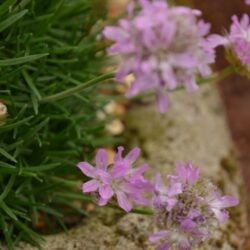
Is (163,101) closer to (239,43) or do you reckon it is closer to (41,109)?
(239,43)

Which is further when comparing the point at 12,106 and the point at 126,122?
the point at 126,122

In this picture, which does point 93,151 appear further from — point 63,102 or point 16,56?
point 16,56

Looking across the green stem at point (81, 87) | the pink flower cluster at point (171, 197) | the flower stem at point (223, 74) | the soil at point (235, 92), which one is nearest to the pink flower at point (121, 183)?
the pink flower cluster at point (171, 197)

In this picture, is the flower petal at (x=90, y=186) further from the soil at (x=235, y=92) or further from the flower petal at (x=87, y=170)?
the soil at (x=235, y=92)

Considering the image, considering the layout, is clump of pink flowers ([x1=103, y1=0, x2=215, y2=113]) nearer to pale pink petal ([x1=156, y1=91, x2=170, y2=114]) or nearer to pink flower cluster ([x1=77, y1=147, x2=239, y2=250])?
pale pink petal ([x1=156, y1=91, x2=170, y2=114])

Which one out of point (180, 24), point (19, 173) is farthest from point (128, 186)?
point (180, 24)

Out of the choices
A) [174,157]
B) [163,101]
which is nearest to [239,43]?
[163,101]
